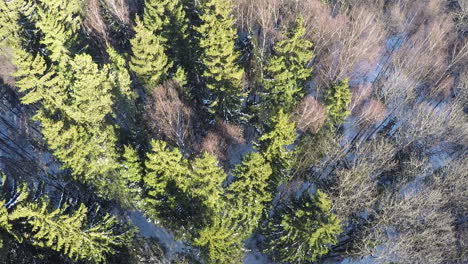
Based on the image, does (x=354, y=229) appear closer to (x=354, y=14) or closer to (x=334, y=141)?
(x=334, y=141)

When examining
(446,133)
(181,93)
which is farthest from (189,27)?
(446,133)

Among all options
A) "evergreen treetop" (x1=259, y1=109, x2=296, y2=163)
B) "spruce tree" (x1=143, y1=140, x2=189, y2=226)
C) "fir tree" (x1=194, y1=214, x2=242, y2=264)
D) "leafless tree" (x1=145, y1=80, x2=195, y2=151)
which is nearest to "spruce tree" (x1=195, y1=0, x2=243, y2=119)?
"leafless tree" (x1=145, y1=80, x2=195, y2=151)

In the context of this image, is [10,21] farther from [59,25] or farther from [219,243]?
[219,243]

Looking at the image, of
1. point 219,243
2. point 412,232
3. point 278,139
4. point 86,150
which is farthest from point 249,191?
point 412,232

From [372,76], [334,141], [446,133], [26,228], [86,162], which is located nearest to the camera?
[26,228]

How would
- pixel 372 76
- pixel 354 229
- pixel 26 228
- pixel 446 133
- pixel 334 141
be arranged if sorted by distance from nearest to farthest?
pixel 26 228 → pixel 354 229 → pixel 334 141 → pixel 446 133 → pixel 372 76

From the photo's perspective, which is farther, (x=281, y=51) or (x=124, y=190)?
(x=281, y=51)
